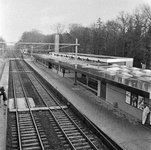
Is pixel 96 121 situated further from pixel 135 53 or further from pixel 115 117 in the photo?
pixel 135 53

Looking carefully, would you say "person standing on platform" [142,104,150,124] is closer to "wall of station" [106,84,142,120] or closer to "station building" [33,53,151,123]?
"station building" [33,53,151,123]

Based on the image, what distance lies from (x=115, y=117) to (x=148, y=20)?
3102 centimetres

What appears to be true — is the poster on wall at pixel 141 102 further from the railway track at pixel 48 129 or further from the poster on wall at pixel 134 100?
the railway track at pixel 48 129

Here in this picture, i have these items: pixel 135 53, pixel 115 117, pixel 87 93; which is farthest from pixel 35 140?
pixel 135 53

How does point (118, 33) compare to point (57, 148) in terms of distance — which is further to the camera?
point (118, 33)

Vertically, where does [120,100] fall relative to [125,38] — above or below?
below

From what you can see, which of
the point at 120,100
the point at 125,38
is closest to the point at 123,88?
the point at 120,100

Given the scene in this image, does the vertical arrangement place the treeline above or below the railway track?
above

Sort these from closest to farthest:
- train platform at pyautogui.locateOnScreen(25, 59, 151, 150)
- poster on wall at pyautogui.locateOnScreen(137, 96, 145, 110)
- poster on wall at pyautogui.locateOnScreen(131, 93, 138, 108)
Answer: train platform at pyautogui.locateOnScreen(25, 59, 151, 150), poster on wall at pyautogui.locateOnScreen(137, 96, 145, 110), poster on wall at pyautogui.locateOnScreen(131, 93, 138, 108)

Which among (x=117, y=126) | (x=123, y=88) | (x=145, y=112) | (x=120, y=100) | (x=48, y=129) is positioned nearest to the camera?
(x=145, y=112)

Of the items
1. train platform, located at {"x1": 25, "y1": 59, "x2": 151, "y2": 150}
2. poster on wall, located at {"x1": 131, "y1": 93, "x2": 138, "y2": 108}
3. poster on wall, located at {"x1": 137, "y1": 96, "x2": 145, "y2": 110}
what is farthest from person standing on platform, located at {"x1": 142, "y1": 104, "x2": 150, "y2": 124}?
poster on wall, located at {"x1": 131, "y1": 93, "x2": 138, "y2": 108}

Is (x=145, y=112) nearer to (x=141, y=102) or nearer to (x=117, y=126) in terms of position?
(x=141, y=102)

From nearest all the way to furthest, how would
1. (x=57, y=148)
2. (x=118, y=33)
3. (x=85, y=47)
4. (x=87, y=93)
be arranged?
1. (x=57, y=148)
2. (x=87, y=93)
3. (x=118, y=33)
4. (x=85, y=47)

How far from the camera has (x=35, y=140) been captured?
10.6 meters
